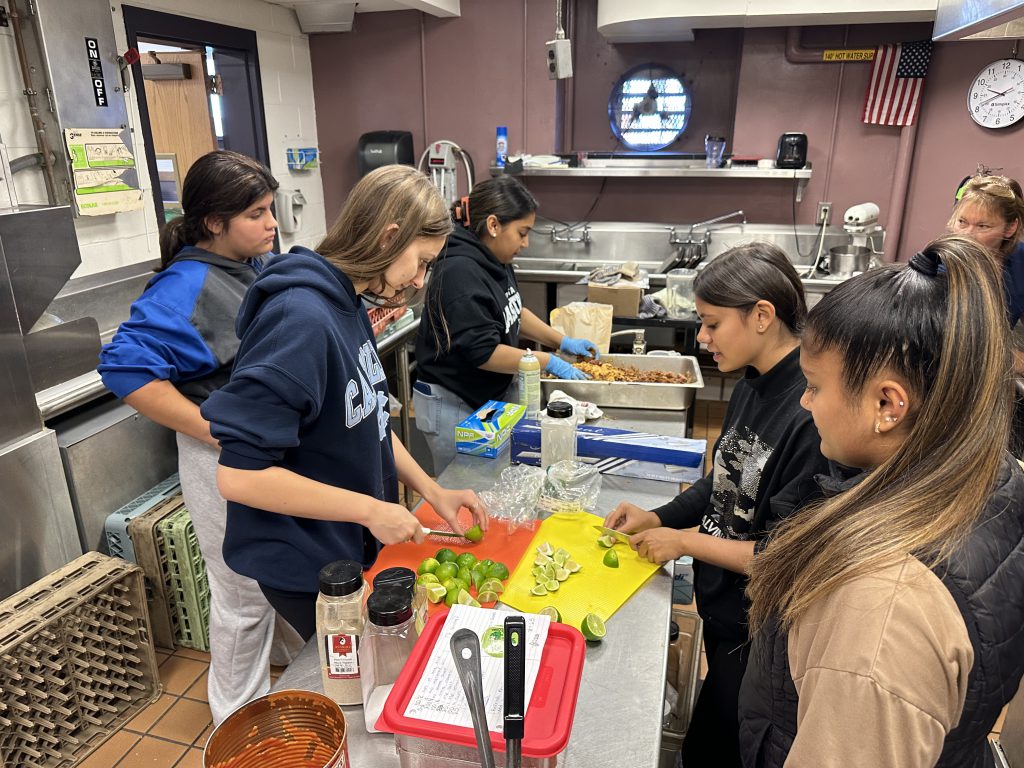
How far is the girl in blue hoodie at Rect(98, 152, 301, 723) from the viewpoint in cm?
174

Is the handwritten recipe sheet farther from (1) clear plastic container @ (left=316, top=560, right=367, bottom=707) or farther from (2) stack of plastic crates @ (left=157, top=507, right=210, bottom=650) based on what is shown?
(2) stack of plastic crates @ (left=157, top=507, right=210, bottom=650)

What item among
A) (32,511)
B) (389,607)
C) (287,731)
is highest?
(389,607)

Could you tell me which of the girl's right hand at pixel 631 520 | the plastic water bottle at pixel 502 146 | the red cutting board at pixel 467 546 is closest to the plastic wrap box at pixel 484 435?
the red cutting board at pixel 467 546

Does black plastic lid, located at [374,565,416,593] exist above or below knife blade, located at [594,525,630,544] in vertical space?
above

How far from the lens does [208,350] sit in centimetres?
180

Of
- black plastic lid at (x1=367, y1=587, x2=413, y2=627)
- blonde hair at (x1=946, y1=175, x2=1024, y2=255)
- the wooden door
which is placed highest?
the wooden door

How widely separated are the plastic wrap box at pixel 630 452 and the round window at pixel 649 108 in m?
4.07

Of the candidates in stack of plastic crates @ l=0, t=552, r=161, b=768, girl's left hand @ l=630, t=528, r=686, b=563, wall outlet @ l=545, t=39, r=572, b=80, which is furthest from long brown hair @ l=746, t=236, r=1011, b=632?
wall outlet @ l=545, t=39, r=572, b=80

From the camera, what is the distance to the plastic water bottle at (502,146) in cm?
498

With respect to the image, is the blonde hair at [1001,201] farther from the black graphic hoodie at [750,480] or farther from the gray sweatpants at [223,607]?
the gray sweatpants at [223,607]

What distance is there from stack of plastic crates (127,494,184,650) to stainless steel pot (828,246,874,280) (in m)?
→ 3.94

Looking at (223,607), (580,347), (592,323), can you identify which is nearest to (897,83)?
(592,323)

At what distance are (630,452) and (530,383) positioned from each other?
16.2 inches

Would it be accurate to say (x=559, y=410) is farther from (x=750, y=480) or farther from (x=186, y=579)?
(x=186, y=579)
